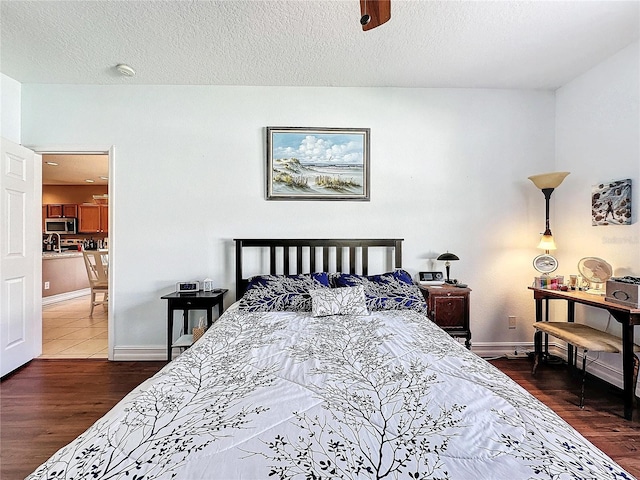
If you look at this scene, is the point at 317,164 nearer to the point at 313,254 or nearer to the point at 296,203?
the point at 296,203

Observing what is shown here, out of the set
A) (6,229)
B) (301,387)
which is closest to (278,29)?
(301,387)

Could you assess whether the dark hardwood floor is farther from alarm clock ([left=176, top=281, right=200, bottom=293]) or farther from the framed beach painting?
the framed beach painting

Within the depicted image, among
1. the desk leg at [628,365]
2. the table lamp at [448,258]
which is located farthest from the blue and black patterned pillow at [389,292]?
the desk leg at [628,365]

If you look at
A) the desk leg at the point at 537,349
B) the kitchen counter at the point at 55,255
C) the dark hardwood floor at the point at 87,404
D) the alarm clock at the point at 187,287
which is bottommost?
the dark hardwood floor at the point at 87,404

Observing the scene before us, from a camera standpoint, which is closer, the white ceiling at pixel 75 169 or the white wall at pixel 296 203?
the white wall at pixel 296 203

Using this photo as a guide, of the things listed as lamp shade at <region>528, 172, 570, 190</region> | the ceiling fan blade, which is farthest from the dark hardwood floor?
the ceiling fan blade

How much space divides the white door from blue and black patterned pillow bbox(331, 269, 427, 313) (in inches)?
120

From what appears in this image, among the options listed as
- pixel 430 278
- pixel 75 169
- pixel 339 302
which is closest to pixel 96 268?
pixel 75 169

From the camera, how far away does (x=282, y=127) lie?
3.04 metres

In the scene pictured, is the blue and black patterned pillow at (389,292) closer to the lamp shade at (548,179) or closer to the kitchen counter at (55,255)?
the lamp shade at (548,179)

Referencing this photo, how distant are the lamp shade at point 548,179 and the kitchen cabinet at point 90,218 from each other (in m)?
9.14

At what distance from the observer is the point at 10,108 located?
2.90 meters

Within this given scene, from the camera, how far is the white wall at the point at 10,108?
2.83 m

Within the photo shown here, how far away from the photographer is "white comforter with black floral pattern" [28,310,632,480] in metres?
0.80
